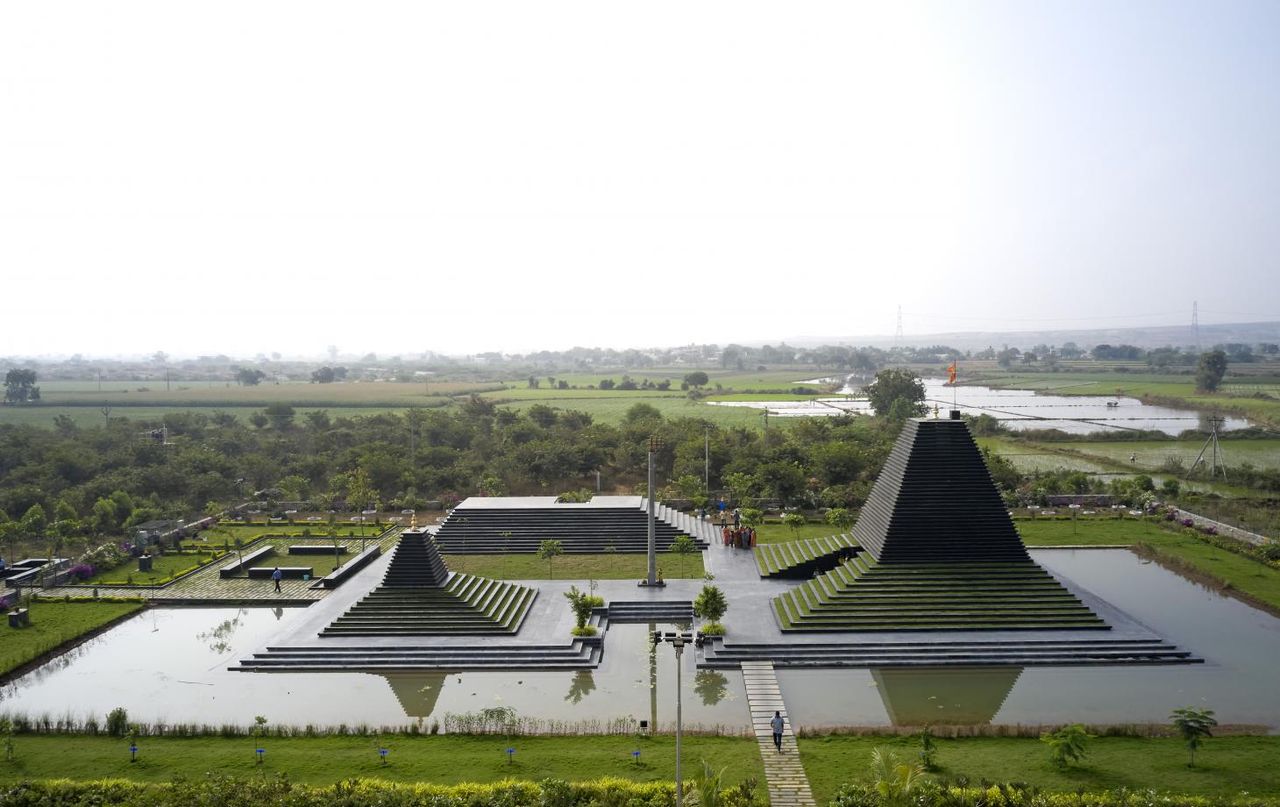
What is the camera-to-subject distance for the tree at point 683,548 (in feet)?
99.9

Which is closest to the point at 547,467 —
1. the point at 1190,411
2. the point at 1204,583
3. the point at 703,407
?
the point at 1204,583

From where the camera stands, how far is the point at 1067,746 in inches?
617

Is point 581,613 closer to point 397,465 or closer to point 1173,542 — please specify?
point 397,465

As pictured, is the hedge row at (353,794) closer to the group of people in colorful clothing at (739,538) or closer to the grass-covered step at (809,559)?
the grass-covered step at (809,559)

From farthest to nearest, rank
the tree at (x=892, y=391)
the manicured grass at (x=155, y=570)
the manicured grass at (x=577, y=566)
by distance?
the tree at (x=892, y=391) → the manicured grass at (x=155, y=570) → the manicured grass at (x=577, y=566)

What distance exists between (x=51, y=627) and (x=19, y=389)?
7747 centimetres

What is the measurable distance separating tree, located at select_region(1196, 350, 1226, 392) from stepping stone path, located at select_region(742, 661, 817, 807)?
93.5 m

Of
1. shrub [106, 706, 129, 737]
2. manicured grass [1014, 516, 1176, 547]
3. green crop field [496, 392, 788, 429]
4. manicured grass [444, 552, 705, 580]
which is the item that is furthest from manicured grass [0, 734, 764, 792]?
green crop field [496, 392, 788, 429]

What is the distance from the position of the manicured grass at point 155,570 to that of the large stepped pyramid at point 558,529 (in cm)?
950

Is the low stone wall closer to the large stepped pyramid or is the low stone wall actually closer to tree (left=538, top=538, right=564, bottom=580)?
the large stepped pyramid

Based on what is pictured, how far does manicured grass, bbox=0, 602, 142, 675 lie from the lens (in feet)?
74.8

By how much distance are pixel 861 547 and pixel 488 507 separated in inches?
619

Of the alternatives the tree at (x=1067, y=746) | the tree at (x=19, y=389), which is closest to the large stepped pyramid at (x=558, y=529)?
the tree at (x=1067, y=746)

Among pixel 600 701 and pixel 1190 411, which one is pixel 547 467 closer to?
pixel 600 701
